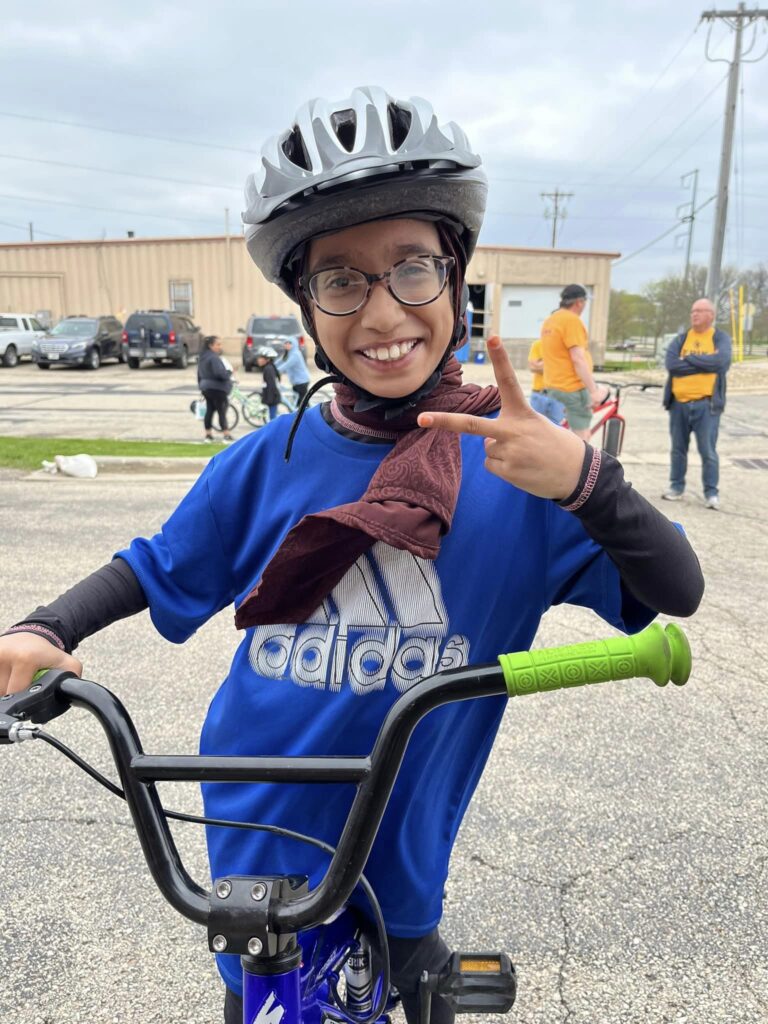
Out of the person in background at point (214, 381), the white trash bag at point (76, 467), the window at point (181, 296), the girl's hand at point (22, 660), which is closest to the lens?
the girl's hand at point (22, 660)

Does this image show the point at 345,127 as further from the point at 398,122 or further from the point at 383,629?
the point at 383,629

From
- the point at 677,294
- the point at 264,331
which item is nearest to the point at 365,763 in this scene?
the point at 264,331

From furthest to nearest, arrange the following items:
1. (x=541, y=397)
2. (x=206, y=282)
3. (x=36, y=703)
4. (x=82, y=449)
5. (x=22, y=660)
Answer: (x=206, y=282)
(x=82, y=449)
(x=541, y=397)
(x=22, y=660)
(x=36, y=703)

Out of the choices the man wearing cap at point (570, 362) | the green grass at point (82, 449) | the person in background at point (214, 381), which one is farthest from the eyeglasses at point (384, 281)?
the person in background at point (214, 381)

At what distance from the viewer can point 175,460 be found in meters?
10.0

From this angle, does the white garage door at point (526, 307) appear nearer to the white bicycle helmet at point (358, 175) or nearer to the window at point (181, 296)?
the window at point (181, 296)

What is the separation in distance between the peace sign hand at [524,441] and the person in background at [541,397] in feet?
20.1

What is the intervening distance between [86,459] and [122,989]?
7.66 meters

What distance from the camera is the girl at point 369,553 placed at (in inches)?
53.1

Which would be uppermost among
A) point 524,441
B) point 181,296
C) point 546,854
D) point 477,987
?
point 181,296

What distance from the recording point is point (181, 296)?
34.8m

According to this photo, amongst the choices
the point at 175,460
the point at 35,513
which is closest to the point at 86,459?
the point at 175,460

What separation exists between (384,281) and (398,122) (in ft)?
1.29

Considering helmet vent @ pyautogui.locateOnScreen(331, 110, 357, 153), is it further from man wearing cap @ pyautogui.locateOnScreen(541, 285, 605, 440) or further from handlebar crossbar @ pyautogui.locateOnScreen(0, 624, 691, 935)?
man wearing cap @ pyautogui.locateOnScreen(541, 285, 605, 440)
